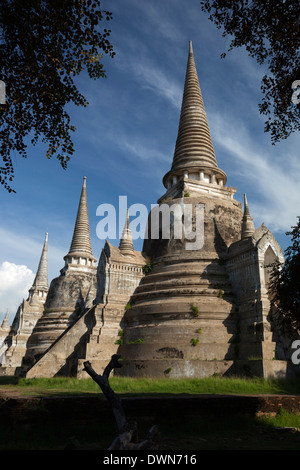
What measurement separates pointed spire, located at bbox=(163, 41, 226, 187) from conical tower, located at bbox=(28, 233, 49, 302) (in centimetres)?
2372

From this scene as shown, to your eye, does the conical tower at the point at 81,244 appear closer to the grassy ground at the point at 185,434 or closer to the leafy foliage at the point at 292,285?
the leafy foliage at the point at 292,285

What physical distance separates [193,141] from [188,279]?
1087 cm

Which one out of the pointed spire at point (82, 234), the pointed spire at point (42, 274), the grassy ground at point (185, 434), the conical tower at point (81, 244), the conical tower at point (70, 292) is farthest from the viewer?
the pointed spire at point (42, 274)

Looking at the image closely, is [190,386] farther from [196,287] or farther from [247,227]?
[247,227]

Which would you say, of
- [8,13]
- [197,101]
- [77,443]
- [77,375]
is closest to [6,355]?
[77,375]

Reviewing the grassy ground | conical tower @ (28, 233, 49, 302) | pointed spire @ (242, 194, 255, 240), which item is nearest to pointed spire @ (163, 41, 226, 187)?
pointed spire @ (242, 194, 255, 240)

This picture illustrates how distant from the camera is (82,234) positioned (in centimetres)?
3769

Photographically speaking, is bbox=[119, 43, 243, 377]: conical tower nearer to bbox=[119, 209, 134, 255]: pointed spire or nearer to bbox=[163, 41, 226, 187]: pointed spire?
bbox=[163, 41, 226, 187]: pointed spire

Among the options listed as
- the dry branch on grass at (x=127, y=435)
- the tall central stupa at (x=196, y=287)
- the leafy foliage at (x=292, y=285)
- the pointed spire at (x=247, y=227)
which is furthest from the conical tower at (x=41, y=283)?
the dry branch on grass at (x=127, y=435)

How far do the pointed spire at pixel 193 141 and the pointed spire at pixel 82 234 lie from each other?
13.8 meters

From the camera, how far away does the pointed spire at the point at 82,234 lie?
3694cm
